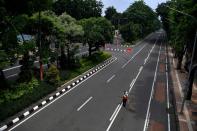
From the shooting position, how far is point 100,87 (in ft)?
126

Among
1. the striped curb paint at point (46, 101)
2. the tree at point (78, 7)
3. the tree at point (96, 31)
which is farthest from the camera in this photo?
the tree at point (78, 7)

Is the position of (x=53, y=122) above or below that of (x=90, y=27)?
below

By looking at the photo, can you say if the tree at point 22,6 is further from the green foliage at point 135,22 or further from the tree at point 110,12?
the tree at point 110,12

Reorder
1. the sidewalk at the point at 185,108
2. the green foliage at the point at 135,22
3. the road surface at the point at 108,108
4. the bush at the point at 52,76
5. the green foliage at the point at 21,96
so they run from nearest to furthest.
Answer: the road surface at the point at 108,108, the green foliage at the point at 21,96, the sidewalk at the point at 185,108, the bush at the point at 52,76, the green foliage at the point at 135,22

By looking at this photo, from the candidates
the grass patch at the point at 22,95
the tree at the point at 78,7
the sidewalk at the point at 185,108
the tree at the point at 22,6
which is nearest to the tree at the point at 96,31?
the sidewalk at the point at 185,108

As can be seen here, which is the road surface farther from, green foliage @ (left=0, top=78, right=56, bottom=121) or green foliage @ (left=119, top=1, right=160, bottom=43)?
green foliage @ (left=119, top=1, right=160, bottom=43)

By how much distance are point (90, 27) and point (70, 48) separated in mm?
8768

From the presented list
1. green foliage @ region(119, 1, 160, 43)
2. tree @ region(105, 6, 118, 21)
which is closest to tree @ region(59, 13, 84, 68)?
green foliage @ region(119, 1, 160, 43)

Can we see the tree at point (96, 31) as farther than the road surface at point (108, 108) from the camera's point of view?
Yes

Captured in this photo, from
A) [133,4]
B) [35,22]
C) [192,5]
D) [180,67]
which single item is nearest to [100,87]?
[35,22]

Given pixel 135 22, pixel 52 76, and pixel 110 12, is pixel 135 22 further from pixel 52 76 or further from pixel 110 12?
pixel 52 76

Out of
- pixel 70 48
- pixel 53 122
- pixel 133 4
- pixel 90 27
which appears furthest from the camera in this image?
pixel 133 4

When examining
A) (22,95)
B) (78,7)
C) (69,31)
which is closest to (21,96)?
(22,95)

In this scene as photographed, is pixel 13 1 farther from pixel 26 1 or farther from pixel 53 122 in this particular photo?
pixel 53 122
